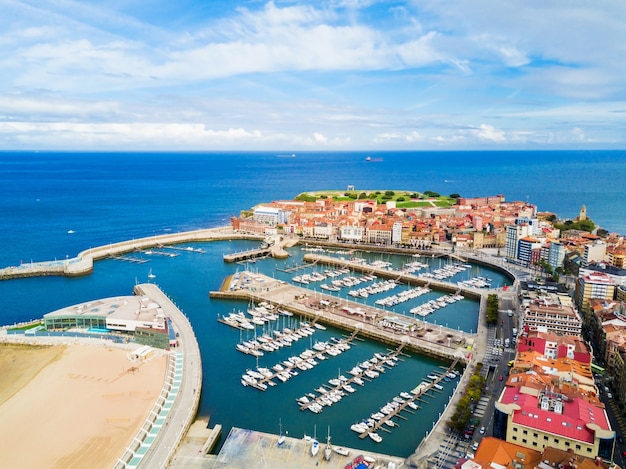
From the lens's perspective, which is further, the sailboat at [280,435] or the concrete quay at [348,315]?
the concrete quay at [348,315]

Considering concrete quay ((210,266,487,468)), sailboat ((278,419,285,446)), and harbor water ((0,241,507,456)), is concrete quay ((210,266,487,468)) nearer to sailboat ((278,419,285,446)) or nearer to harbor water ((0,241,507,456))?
harbor water ((0,241,507,456))

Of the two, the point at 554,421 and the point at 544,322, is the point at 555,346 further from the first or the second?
the point at 554,421

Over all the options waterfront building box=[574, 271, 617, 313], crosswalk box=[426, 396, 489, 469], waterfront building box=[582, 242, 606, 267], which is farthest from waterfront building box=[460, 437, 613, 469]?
waterfront building box=[582, 242, 606, 267]

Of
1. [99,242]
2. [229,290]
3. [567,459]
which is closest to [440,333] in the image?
[567,459]

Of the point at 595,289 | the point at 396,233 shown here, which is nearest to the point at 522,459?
the point at 595,289

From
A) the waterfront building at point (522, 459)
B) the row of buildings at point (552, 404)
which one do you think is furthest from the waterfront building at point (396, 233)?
the waterfront building at point (522, 459)

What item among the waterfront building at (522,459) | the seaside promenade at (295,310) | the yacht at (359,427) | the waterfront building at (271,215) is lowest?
the yacht at (359,427)

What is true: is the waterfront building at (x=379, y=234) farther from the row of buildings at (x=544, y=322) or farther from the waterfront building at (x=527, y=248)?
the waterfront building at (x=527, y=248)
